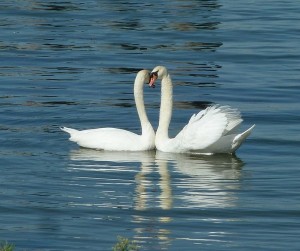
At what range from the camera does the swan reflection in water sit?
1287 centimetres

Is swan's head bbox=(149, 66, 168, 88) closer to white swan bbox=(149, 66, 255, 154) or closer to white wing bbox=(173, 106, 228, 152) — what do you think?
white swan bbox=(149, 66, 255, 154)

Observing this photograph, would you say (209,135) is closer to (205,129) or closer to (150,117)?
(205,129)

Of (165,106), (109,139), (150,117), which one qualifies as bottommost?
(150,117)

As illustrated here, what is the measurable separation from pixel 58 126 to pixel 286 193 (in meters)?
4.74

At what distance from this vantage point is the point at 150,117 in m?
18.9

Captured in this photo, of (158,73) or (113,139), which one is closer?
(113,139)

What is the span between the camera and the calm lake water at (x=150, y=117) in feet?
41.1

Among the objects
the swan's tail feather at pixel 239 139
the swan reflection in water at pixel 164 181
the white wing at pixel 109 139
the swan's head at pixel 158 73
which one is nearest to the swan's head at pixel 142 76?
the swan's head at pixel 158 73

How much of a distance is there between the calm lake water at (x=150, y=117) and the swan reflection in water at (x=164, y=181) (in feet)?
0.07

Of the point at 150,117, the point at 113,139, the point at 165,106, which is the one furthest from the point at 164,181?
the point at 150,117

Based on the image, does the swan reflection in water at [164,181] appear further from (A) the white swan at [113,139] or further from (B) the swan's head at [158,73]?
(B) the swan's head at [158,73]

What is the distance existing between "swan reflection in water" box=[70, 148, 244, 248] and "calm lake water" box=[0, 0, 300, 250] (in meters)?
0.02

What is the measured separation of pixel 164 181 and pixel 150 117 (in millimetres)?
4112

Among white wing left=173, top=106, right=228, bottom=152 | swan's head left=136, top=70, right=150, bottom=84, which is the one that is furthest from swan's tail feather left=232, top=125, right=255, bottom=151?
swan's head left=136, top=70, right=150, bottom=84
